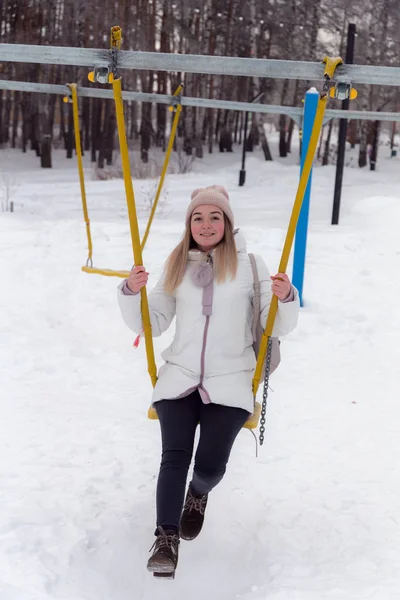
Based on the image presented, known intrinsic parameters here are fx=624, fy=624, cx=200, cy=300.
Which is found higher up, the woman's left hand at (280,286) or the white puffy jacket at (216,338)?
the woman's left hand at (280,286)

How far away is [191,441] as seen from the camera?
2.32 m

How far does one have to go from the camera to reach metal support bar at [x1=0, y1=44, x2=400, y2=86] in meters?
2.69

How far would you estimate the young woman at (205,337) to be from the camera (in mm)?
2309

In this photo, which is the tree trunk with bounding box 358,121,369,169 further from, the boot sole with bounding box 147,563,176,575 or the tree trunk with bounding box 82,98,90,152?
the boot sole with bounding box 147,563,176,575

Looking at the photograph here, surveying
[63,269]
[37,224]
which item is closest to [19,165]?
[37,224]

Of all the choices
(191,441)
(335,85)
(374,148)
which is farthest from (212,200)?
(374,148)

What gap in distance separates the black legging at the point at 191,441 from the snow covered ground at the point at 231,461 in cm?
38

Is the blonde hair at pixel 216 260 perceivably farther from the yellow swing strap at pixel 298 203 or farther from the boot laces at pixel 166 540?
the boot laces at pixel 166 540

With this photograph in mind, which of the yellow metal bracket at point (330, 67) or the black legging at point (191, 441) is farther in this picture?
the yellow metal bracket at point (330, 67)

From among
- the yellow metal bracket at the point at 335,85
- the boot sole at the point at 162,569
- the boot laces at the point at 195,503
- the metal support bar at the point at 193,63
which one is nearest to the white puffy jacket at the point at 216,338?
the boot laces at the point at 195,503

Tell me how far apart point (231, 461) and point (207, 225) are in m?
1.34

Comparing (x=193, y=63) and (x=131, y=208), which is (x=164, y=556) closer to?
(x=131, y=208)

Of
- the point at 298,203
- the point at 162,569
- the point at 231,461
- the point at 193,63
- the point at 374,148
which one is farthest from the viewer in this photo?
the point at 374,148

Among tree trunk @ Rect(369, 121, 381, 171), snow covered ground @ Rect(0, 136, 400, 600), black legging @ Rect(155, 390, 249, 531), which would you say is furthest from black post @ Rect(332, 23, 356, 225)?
tree trunk @ Rect(369, 121, 381, 171)
